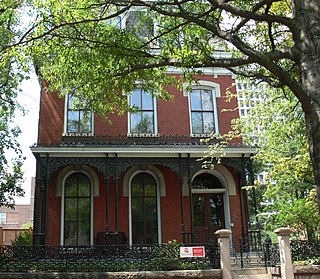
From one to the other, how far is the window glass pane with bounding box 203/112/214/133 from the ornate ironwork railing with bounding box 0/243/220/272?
6810 millimetres

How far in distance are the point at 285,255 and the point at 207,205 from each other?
5.93 metres

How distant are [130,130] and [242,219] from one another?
5.87 m

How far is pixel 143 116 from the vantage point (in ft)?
57.6

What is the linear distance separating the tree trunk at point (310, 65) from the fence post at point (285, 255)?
6545 millimetres

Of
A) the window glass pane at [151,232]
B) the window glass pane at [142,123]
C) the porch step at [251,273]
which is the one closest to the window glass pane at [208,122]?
the window glass pane at [142,123]

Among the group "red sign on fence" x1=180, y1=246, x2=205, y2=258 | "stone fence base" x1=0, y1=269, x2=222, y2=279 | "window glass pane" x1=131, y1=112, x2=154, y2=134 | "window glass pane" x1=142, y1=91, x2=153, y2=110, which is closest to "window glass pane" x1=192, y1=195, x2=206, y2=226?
"window glass pane" x1=131, y1=112, x2=154, y2=134

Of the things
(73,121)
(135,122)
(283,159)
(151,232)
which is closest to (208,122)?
(135,122)

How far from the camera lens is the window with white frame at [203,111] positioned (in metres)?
17.8

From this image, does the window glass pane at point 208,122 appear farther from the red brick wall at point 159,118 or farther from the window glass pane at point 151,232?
the window glass pane at point 151,232

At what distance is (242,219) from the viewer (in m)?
16.6

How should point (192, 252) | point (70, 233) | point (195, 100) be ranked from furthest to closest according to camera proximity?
point (195, 100) < point (70, 233) < point (192, 252)

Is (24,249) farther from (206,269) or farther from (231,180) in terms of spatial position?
(231,180)

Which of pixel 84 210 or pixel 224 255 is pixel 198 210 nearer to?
pixel 84 210

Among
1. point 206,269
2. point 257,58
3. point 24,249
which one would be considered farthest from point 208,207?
point 257,58
